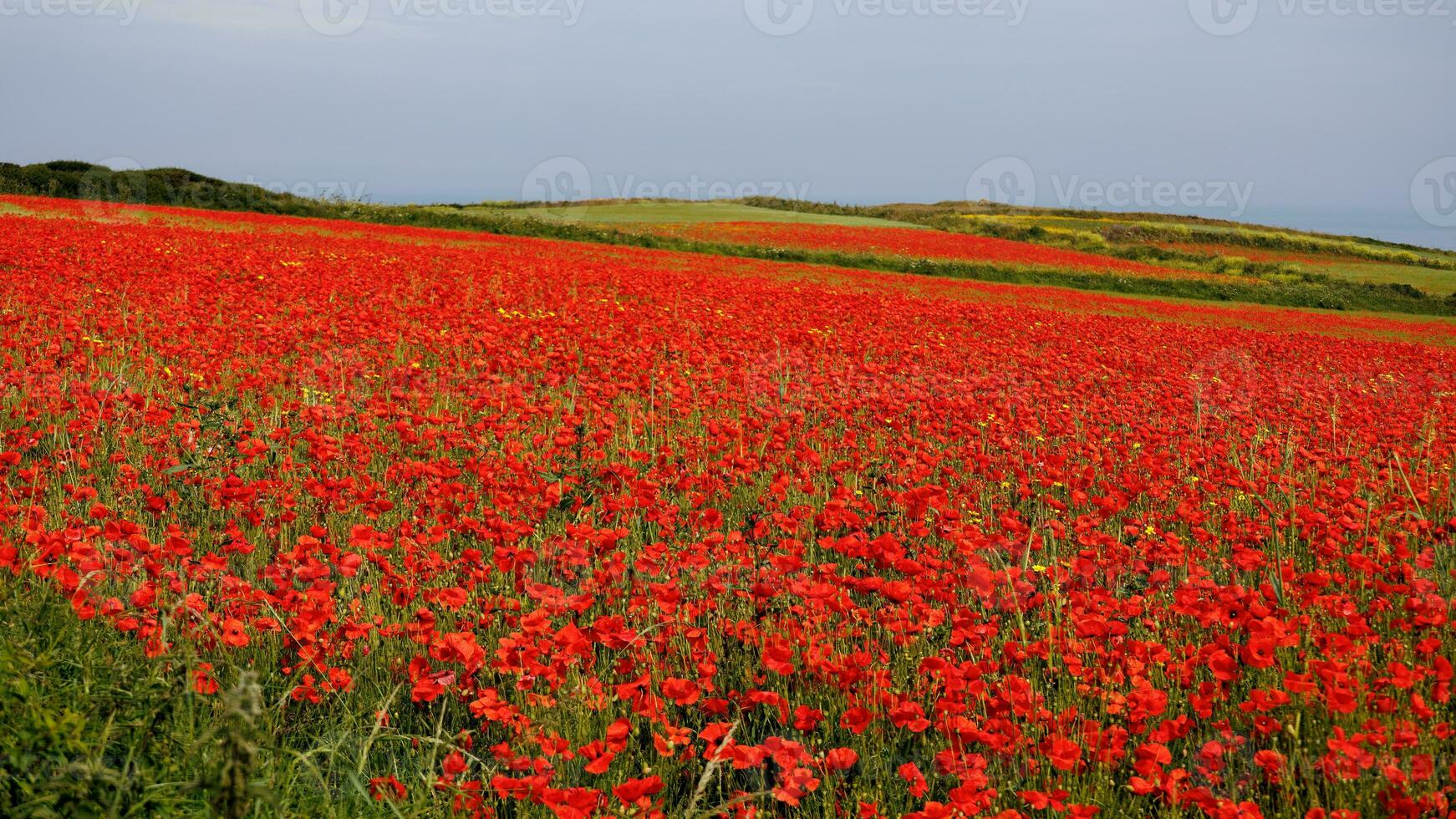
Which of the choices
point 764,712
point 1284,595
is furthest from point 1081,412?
point 764,712

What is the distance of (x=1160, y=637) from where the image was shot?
3990mm

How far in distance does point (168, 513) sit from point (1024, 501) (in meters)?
4.91

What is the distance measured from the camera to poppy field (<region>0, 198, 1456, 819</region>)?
280 centimetres

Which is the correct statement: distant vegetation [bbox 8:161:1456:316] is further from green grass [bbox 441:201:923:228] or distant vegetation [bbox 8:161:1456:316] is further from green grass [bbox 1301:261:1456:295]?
green grass [bbox 441:201:923:228]

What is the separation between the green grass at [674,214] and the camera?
56562 mm

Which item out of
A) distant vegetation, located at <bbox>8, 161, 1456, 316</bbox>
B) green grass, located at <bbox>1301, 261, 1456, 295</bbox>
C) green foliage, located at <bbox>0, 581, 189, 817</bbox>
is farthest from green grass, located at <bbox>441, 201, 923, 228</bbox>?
green foliage, located at <bbox>0, 581, 189, 817</bbox>

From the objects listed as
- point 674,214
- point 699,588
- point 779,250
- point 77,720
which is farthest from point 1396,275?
point 77,720

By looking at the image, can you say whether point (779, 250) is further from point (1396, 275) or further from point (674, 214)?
point (1396, 275)

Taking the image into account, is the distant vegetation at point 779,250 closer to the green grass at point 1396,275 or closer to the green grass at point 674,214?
the green grass at point 1396,275

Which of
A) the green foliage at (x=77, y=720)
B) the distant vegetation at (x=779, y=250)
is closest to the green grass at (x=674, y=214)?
the distant vegetation at (x=779, y=250)

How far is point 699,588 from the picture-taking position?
4062 mm

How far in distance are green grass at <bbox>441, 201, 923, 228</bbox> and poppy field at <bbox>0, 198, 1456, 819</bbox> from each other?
1817 inches

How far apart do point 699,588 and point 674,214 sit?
58.3 m

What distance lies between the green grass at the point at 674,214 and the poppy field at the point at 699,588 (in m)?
46.1
